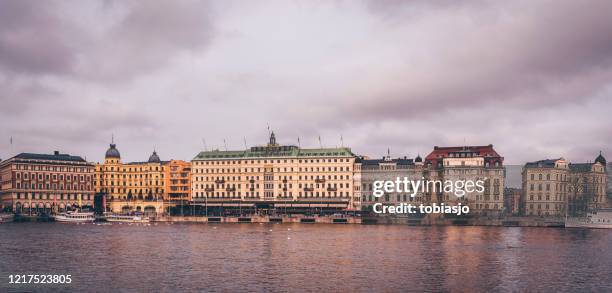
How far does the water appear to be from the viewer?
69.1 m

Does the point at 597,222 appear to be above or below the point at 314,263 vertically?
below

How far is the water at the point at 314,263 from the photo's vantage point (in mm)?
69062

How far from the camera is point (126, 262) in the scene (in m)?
87.2

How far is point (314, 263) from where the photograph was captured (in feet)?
287

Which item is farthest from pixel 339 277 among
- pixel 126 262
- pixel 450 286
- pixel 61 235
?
pixel 61 235

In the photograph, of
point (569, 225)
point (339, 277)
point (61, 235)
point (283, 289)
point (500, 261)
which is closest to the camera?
point (283, 289)

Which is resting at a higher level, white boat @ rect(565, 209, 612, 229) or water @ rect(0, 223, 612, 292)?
water @ rect(0, 223, 612, 292)

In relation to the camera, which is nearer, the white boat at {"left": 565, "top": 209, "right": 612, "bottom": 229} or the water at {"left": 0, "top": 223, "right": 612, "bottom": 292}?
the water at {"left": 0, "top": 223, "right": 612, "bottom": 292}

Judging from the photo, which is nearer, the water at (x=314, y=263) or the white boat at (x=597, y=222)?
the water at (x=314, y=263)

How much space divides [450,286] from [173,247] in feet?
185

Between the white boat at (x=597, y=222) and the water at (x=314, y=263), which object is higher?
the water at (x=314, y=263)

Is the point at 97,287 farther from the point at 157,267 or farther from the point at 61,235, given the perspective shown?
the point at 61,235

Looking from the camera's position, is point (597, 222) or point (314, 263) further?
point (597, 222)

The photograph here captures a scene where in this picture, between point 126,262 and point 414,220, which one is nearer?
point 126,262
